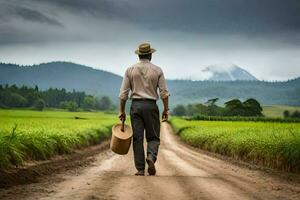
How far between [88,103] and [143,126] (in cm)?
17911

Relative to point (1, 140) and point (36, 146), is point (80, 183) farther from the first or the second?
point (36, 146)

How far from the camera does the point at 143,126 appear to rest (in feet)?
40.1

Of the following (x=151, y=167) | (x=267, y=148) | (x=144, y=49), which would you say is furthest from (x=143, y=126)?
(x=267, y=148)

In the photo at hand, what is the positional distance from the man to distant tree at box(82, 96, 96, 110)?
17579 centimetres

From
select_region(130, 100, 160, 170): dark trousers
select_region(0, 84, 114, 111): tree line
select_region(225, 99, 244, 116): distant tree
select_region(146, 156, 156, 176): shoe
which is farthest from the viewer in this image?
select_region(225, 99, 244, 116): distant tree

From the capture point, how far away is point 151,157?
1195 cm

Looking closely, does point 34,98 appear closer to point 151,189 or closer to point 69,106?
point 69,106

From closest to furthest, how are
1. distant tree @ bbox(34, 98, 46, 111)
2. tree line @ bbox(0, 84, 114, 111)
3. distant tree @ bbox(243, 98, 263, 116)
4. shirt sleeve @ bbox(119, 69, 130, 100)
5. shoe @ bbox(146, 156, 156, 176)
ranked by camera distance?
shoe @ bbox(146, 156, 156, 176)
shirt sleeve @ bbox(119, 69, 130, 100)
tree line @ bbox(0, 84, 114, 111)
distant tree @ bbox(243, 98, 263, 116)
distant tree @ bbox(34, 98, 46, 111)

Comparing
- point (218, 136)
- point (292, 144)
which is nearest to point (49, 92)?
point (218, 136)

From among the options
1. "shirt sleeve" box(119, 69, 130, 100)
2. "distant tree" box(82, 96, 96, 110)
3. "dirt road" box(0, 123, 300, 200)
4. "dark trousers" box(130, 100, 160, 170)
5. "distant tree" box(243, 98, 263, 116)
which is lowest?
"dirt road" box(0, 123, 300, 200)

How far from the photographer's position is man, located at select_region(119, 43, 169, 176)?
1199 cm

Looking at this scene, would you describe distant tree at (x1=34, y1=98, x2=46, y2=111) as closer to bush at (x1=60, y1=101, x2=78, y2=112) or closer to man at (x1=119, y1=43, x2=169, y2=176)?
bush at (x1=60, y1=101, x2=78, y2=112)

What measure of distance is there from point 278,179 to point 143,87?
3.61m

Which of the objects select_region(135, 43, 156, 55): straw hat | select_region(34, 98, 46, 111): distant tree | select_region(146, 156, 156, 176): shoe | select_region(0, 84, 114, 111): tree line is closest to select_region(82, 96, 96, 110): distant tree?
select_region(0, 84, 114, 111): tree line
